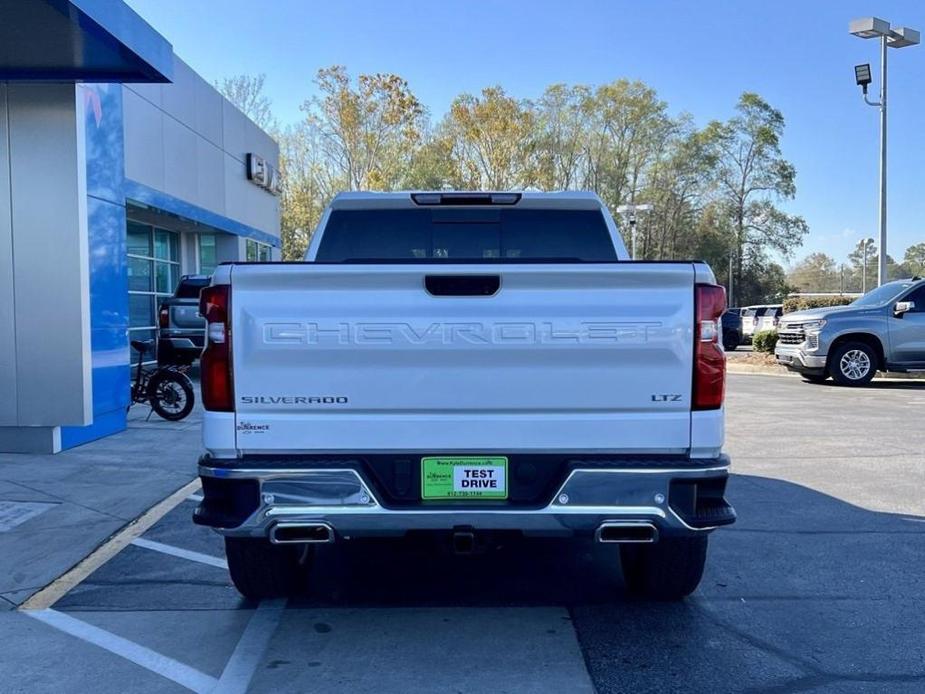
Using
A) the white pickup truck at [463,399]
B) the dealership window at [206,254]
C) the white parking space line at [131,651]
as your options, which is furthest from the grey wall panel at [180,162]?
the white pickup truck at [463,399]

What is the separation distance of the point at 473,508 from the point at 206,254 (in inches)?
721

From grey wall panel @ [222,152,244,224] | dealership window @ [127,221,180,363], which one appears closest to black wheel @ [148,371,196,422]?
dealership window @ [127,221,180,363]

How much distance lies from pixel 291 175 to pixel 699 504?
4130 cm

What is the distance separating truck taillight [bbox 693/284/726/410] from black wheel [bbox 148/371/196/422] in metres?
8.71

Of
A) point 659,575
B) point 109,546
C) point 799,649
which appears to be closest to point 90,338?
point 109,546

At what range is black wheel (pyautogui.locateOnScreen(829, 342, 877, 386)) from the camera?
49.4 feet

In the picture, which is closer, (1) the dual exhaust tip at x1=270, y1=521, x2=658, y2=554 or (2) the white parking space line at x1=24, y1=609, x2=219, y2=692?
(1) the dual exhaust tip at x1=270, y1=521, x2=658, y2=554

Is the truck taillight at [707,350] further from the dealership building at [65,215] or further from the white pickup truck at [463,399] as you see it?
the dealership building at [65,215]

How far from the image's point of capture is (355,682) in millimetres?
3590

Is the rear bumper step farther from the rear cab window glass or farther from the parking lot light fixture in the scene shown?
the parking lot light fixture

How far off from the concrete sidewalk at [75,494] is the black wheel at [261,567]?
4.46 ft

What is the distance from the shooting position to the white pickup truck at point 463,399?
3.43 m

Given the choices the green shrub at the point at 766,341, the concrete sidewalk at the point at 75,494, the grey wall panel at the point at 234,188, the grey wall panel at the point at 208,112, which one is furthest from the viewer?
the green shrub at the point at 766,341

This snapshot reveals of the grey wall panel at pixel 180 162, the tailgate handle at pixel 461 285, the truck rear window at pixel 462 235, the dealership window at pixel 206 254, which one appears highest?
the grey wall panel at pixel 180 162
